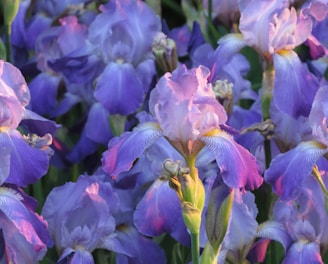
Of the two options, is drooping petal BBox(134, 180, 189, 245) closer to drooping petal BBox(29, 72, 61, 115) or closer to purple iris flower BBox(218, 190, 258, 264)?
purple iris flower BBox(218, 190, 258, 264)

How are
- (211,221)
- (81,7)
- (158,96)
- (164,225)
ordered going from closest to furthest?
1. (211,221)
2. (158,96)
3. (164,225)
4. (81,7)

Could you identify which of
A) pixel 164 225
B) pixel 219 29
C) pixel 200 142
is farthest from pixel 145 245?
pixel 219 29

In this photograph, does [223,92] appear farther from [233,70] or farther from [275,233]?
[233,70]

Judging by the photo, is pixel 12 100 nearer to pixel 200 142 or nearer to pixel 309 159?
pixel 200 142

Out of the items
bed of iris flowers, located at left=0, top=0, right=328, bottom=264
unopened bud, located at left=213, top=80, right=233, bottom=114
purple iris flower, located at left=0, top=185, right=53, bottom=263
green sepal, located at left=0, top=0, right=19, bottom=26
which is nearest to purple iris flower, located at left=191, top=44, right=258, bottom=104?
bed of iris flowers, located at left=0, top=0, right=328, bottom=264

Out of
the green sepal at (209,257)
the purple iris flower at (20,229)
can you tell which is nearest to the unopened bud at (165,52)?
the purple iris flower at (20,229)

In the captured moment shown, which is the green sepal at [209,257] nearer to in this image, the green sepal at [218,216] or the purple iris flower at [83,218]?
the green sepal at [218,216]

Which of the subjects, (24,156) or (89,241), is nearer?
(24,156)

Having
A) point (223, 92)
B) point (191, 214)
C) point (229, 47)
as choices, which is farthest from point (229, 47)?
point (191, 214)
